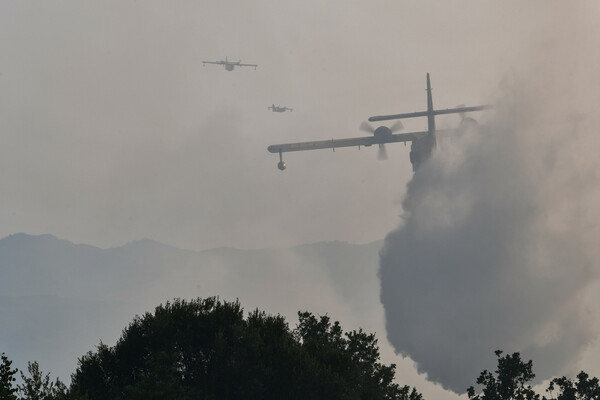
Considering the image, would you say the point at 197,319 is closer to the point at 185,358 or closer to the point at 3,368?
the point at 185,358

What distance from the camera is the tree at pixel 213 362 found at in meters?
64.2

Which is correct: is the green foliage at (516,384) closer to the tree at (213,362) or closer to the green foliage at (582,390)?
the green foliage at (582,390)

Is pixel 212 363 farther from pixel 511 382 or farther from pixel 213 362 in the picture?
pixel 511 382

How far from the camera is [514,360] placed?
88938mm

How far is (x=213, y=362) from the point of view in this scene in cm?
6681

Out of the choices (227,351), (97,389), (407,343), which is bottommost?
(97,389)

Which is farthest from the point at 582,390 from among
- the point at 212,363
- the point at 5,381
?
the point at 5,381

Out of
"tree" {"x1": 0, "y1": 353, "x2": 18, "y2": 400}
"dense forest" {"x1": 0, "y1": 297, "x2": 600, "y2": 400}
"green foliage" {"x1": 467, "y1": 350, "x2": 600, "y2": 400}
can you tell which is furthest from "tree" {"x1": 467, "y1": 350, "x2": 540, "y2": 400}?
"tree" {"x1": 0, "y1": 353, "x2": 18, "y2": 400}

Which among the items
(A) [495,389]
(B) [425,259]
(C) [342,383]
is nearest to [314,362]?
(C) [342,383]

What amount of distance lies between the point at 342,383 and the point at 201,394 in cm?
986

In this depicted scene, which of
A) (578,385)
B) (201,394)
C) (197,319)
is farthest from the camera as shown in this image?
(578,385)

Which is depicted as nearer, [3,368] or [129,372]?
[3,368]

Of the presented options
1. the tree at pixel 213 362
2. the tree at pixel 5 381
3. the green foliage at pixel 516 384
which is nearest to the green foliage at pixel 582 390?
the green foliage at pixel 516 384

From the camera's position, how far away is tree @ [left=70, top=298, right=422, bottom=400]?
6419 cm
